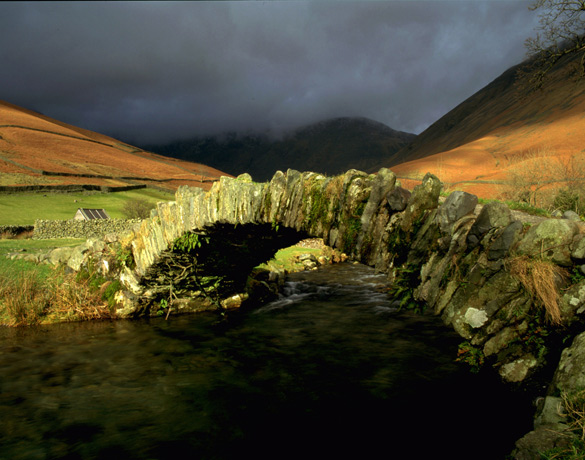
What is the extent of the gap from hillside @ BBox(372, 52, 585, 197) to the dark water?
9898 mm

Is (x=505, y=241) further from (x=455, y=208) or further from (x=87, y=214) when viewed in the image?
(x=87, y=214)

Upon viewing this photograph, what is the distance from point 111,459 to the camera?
494 centimetres

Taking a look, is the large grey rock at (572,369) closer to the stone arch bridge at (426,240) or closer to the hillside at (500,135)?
the stone arch bridge at (426,240)

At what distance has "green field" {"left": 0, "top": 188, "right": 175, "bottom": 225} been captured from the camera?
104ft

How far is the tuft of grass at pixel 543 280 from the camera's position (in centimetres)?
339

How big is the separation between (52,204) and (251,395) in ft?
133

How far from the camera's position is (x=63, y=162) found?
59.6 meters

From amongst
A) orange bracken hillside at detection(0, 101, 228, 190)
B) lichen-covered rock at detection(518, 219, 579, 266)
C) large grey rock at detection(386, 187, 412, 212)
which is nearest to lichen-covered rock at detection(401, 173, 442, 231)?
large grey rock at detection(386, 187, 412, 212)

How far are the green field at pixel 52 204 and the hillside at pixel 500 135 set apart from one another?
30462mm

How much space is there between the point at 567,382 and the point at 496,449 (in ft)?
6.69

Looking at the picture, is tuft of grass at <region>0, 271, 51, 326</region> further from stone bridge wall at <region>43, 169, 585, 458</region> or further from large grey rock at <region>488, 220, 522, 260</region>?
large grey rock at <region>488, 220, 522, 260</region>

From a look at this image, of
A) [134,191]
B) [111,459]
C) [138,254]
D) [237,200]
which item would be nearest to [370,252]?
[237,200]

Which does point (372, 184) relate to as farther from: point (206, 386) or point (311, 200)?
point (206, 386)

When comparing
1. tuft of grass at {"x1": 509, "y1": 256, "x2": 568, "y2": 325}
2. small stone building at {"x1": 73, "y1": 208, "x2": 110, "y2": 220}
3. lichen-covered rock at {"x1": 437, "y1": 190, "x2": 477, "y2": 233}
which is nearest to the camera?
tuft of grass at {"x1": 509, "y1": 256, "x2": 568, "y2": 325}
